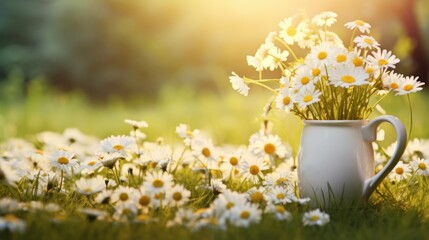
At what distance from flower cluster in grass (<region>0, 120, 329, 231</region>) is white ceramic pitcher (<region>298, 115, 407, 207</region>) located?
0.31 ft

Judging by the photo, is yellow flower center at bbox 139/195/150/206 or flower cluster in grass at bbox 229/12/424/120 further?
flower cluster in grass at bbox 229/12/424/120

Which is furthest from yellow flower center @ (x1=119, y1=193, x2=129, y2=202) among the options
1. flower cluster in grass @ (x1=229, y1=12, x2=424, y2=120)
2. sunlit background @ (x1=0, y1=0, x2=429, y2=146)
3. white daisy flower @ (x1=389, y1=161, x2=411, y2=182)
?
sunlit background @ (x1=0, y1=0, x2=429, y2=146)

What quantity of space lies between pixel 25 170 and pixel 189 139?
64 centimetres

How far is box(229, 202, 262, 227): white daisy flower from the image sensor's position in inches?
64.5

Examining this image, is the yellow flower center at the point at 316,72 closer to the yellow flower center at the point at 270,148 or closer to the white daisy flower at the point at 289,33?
the white daisy flower at the point at 289,33

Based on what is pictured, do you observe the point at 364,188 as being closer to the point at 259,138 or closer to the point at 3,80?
the point at 259,138

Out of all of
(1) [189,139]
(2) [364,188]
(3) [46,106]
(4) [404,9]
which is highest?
(4) [404,9]

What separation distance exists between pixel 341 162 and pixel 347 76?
11.3 inches

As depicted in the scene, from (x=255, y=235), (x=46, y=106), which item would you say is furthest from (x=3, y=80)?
(x=255, y=235)

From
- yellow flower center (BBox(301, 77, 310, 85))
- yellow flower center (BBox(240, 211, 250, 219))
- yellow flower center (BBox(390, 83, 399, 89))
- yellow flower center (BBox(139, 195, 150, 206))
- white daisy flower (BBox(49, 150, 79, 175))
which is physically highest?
yellow flower center (BBox(301, 77, 310, 85))

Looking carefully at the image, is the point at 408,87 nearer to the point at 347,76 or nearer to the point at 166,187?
the point at 347,76

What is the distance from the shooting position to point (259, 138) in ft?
7.66

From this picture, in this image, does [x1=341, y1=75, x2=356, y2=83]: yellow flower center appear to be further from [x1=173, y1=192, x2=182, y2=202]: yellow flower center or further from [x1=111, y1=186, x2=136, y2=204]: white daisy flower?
[x1=111, y1=186, x2=136, y2=204]: white daisy flower

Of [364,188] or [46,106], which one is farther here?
[46,106]
